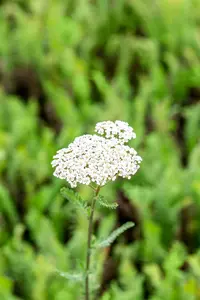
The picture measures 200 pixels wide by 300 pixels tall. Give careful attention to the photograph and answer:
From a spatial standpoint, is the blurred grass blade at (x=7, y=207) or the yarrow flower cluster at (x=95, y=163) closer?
the yarrow flower cluster at (x=95, y=163)

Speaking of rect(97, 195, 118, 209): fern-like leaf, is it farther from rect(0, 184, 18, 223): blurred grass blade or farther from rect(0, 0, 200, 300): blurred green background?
rect(0, 184, 18, 223): blurred grass blade

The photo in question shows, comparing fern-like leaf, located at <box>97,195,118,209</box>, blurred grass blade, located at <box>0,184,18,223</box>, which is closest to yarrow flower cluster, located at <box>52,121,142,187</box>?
fern-like leaf, located at <box>97,195,118,209</box>

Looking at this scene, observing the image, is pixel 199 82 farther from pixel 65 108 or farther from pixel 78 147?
pixel 78 147

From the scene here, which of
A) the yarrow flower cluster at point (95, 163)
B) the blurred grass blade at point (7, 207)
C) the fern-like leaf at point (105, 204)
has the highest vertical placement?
the blurred grass blade at point (7, 207)

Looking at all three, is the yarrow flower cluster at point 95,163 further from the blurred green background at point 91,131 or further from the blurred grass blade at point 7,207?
the blurred grass blade at point 7,207

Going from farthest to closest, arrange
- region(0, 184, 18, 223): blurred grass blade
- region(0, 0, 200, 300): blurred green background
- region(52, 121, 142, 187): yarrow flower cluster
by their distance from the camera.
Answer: region(0, 184, 18, 223): blurred grass blade < region(0, 0, 200, 300): blurred green background < region(52, 121, 142, 187): yarrow flower cluster

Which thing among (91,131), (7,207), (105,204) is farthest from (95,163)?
(91,131)

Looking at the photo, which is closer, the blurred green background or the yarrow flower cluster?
the yarrow flower cluster

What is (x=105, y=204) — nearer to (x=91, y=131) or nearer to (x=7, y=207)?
(x=7, y=207)

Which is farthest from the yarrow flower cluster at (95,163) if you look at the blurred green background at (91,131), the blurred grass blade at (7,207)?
the blurred grass blade at (7,207)
